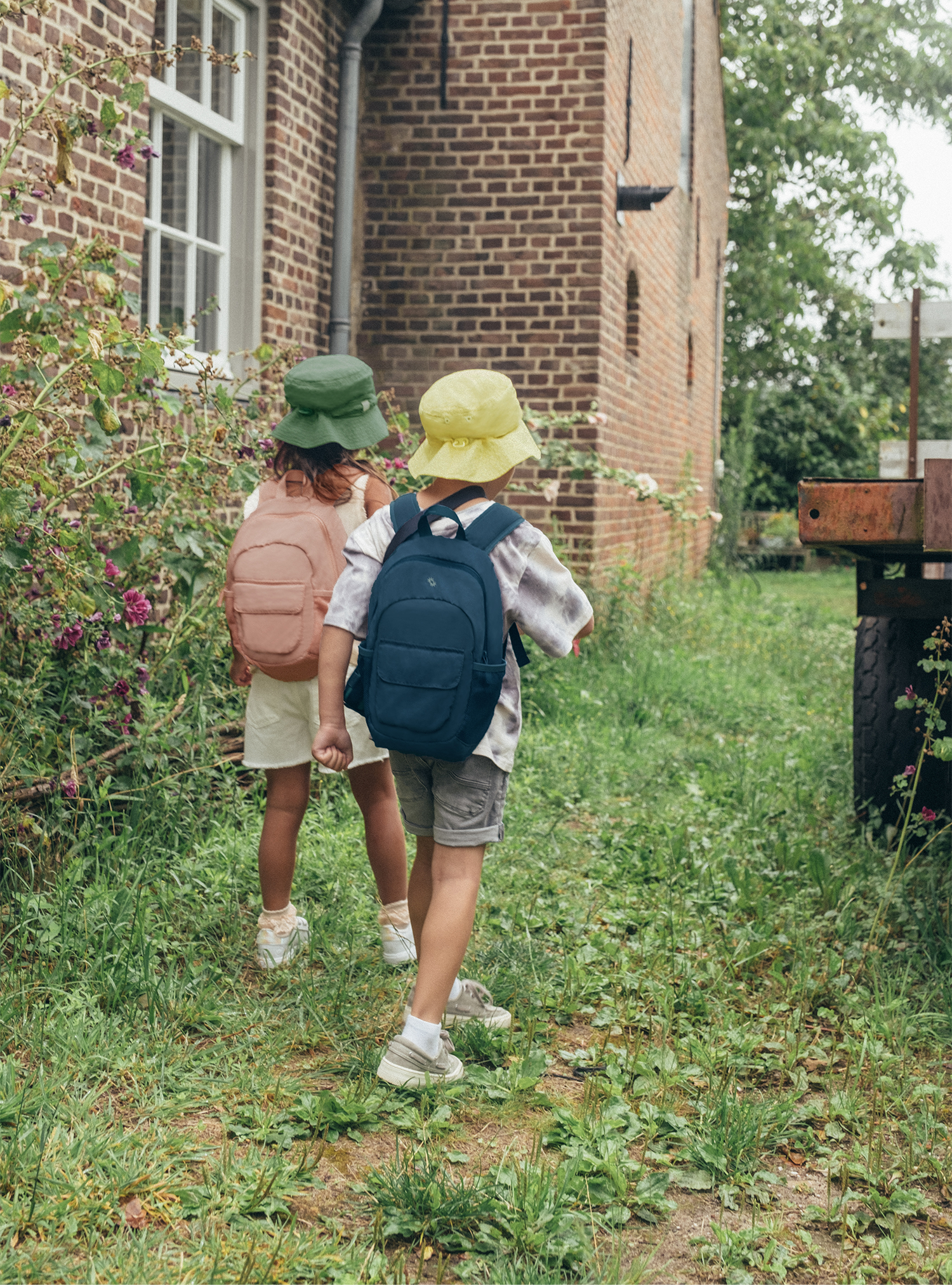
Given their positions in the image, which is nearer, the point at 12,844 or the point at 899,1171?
the point at 899,1171

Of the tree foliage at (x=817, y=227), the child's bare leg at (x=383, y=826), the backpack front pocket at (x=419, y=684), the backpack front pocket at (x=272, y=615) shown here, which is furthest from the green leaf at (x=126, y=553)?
the tree foliage at (x=817, y=227)

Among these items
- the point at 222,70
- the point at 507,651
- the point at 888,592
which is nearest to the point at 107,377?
the point at 507,651

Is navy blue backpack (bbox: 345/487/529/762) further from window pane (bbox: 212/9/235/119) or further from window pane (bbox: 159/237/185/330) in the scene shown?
window pane (bbox: 212/9/235/119)

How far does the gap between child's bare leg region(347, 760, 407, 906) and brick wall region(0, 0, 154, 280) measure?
2.10 metres

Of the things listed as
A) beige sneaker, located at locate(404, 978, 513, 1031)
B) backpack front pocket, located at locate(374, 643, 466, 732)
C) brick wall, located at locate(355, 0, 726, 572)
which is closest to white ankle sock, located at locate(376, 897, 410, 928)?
beige sneaker, located at locate(404, 978, 513, 1031)

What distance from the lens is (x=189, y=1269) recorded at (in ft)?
6.12

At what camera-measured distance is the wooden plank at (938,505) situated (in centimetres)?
286

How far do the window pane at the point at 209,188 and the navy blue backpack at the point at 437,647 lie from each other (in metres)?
4.28

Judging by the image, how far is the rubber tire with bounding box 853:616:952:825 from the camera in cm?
404

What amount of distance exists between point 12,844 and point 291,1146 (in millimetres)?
1367

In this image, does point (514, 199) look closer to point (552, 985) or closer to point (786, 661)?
point (786, 661)

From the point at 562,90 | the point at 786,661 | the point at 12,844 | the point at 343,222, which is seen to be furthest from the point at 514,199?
the point at 12,844

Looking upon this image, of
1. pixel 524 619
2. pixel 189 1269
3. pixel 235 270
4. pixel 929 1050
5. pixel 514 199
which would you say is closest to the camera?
pixel 189 1269

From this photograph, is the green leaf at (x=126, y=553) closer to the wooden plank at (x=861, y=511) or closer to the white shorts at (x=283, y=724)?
the white shorts at (x=283, y=724)
